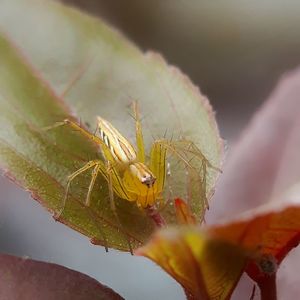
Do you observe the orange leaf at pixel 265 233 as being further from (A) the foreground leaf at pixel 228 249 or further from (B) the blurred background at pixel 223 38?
(B) the blurred background at pixel 223 38

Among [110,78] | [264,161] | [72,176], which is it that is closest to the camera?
[72,176]

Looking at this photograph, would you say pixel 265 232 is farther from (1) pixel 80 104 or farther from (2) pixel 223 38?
(2) pixel 223 38

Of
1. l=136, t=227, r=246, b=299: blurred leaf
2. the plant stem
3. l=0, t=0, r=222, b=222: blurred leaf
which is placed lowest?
l=136, t=227, r=246, b=299: blurred leaf

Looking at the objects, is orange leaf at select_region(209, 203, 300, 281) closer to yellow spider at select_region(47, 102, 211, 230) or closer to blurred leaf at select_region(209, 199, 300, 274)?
blurred leaf at select_region(209, 199, 300, 274)

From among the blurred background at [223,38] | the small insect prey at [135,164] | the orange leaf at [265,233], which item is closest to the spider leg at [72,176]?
the small insect prey at [135,164]

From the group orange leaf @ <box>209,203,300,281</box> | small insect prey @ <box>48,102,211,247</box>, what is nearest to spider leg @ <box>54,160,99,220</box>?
small insect prey @ <box>48,102,211,247</box>

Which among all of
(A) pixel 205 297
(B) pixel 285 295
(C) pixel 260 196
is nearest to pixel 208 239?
(A) pixel 205 297

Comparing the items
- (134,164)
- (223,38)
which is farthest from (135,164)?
(223,38)
